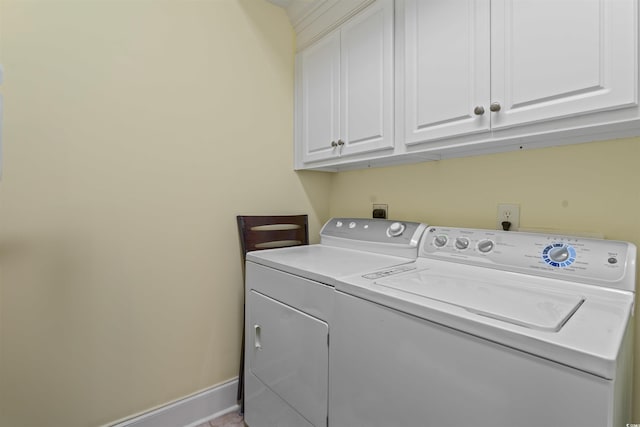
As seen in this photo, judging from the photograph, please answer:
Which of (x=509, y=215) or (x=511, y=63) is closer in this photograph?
(x=511, y=63)

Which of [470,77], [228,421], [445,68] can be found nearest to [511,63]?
[470,77]

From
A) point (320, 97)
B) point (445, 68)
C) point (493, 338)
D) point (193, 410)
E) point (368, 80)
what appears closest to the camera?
point (493, 338)

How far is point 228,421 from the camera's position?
1.61 meters

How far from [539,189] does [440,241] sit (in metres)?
0.45

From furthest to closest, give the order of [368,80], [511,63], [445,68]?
1. [368,80]
2. [445,68]
3. [511,63]

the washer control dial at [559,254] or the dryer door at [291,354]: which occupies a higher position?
the washer control dial at [559,254]

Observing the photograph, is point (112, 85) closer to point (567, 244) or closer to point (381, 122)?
point (381, 122)

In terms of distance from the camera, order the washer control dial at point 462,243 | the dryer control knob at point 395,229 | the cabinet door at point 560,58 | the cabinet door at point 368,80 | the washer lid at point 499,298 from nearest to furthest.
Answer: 1. the washer lid at point 499,298
2. the cabinet door at point 560,58
3. the washer control dial at point 462,243
4. the cabinet door at point 368,80
5. the dryer control knob at point 395,229

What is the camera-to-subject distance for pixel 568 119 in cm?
92

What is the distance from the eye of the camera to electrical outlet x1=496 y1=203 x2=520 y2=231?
1262 millimetres

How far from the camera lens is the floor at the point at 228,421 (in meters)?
1.58

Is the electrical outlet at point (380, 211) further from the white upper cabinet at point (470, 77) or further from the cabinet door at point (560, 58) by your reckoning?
the cabinet door at point (560, 58)

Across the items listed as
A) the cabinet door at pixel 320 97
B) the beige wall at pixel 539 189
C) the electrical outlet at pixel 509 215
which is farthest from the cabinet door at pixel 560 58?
the cabinet door at pixel 320 97

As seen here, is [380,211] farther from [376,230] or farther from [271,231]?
[271,231]
